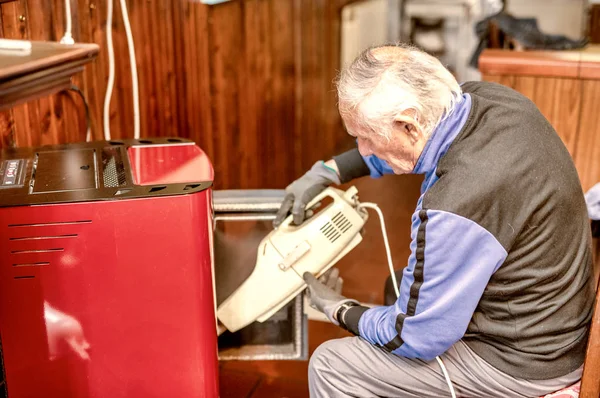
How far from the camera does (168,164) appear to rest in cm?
143

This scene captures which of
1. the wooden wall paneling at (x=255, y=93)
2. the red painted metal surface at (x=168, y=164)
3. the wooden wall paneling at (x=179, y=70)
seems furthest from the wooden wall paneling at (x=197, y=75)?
the red painted metal surface at (x=168, y=164)

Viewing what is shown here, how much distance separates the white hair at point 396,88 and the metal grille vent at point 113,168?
468 mm

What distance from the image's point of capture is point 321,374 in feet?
4.61

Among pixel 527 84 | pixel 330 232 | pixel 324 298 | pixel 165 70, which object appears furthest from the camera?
pixel 165 70

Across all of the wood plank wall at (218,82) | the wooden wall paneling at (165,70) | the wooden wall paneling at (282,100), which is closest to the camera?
the wood plank wall at (218,82)

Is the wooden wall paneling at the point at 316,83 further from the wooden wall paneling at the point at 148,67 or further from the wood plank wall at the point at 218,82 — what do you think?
the wooden wall paneling at the point at 148,67

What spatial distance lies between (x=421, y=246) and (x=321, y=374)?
0.39 m

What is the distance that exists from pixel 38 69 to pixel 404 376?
0.94 meters

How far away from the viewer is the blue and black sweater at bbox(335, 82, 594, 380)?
1178 mm

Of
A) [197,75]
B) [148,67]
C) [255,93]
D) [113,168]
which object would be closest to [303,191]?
[113,168]

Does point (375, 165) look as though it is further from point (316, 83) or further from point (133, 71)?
point (316, 83)

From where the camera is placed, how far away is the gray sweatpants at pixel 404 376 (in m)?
1.33

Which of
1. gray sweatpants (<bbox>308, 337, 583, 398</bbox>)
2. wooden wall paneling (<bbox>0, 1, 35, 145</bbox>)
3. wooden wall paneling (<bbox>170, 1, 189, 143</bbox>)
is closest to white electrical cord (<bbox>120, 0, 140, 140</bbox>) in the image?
wooden wall paneling (<bbox>170, 1, 189, 143</bbox>)

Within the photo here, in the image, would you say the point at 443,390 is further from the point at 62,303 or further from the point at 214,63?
the point at 214,63
